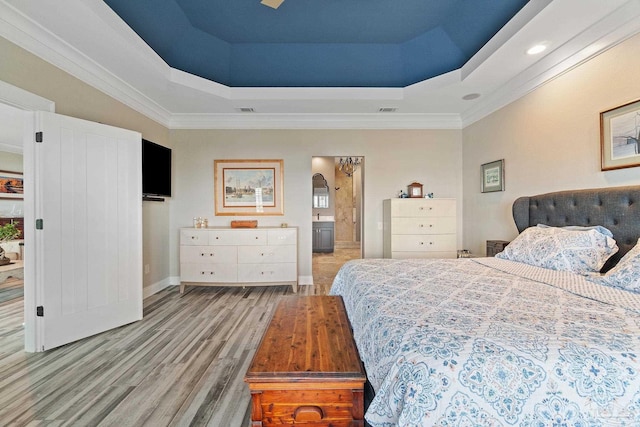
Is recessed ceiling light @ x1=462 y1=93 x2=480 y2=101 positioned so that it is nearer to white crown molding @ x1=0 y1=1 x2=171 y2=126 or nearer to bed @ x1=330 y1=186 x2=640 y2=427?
bed @ x1=330 y1=186 x2=640 y2=427

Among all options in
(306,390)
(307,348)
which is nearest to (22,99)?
(307,348)

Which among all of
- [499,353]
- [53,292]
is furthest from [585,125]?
[53,292]

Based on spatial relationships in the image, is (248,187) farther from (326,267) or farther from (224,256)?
(326,267)

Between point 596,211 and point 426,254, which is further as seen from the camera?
point 426,254

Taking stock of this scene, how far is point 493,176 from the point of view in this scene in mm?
3500

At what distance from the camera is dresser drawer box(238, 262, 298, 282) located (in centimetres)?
392

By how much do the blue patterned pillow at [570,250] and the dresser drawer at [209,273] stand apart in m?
3.53

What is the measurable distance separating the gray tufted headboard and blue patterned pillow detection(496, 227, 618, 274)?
124 mm

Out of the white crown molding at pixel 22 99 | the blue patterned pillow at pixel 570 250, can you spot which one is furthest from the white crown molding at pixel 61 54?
the blue patterned pillow at pixel 570 250

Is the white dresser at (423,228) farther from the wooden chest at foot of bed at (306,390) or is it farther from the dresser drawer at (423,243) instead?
the wooden chest at foot of bed at (306,390)

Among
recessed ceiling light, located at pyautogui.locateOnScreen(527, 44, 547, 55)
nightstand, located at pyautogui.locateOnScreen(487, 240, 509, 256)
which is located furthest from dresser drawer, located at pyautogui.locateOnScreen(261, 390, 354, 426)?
recessed ceiling light, located at pyautogui.locateOnScreen(527, 44, 547, 55)

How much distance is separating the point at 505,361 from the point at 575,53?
2979 millimetres

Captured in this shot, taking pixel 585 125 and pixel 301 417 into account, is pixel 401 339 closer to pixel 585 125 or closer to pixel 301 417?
pixel 301 417

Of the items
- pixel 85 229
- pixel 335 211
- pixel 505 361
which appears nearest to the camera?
pixel 505 361
